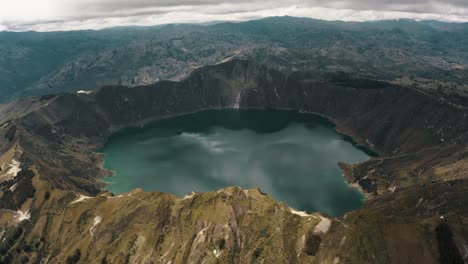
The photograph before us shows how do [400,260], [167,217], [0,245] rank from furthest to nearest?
[0,245], [167,217], [400,260]

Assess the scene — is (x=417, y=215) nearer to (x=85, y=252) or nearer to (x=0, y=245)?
(x=85, y=252)

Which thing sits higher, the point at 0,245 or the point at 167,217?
the point at 167,217

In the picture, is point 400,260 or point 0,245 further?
point 0,245

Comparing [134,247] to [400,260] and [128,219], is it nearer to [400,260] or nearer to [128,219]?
[128,219]

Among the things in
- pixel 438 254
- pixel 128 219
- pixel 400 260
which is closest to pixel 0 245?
pixel 128 219

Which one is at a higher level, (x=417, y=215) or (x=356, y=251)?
(x=356, y=251)

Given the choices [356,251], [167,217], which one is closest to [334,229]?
[356,251]

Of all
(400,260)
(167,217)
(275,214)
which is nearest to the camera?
(400,260)

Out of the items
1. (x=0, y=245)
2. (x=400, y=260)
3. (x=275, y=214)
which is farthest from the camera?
(x=0, y=245)

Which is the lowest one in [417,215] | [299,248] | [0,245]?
[0,245]
